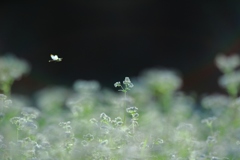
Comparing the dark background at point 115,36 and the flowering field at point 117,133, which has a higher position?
the dark background at point 115,36

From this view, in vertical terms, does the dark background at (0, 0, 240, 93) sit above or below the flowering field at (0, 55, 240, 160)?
above

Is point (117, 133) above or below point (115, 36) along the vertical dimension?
below

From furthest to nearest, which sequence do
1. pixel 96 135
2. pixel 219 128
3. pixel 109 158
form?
pixel 219 128 < pixel 96 135 < pixel 109 158

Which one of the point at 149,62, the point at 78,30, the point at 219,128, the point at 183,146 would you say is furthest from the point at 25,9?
the point at 183,146

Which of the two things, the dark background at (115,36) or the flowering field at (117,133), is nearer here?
the flowering field at (117,133)

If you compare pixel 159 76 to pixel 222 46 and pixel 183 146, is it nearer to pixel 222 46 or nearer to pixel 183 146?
pixel 183 146

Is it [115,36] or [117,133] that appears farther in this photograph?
[115,36]

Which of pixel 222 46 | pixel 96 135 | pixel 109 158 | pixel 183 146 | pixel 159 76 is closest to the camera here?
pixel 109 158

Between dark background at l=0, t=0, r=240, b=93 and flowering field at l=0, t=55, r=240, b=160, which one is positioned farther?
dark background at l=0, t=0, r=240, b=93
